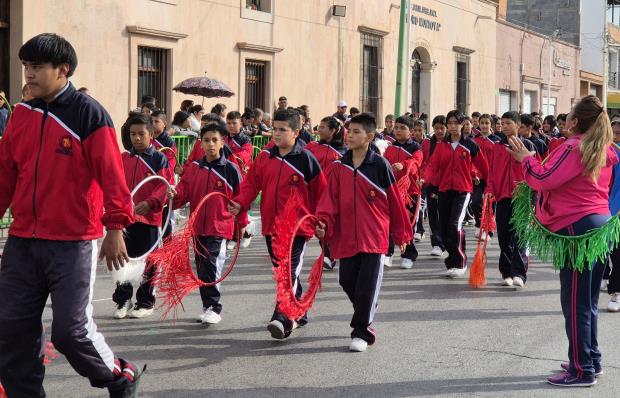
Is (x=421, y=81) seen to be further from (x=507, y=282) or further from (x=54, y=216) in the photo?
(x=54, y=216)

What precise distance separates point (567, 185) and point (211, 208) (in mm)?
3219

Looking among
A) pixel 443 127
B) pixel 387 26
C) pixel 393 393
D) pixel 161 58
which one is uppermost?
pixel 387 26

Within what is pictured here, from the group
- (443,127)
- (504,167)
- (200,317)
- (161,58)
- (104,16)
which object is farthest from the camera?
(161,58)

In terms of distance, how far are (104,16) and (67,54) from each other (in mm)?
14379

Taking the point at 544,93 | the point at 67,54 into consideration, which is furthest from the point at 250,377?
the point at 544,93

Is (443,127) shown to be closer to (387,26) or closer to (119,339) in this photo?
(119,339)

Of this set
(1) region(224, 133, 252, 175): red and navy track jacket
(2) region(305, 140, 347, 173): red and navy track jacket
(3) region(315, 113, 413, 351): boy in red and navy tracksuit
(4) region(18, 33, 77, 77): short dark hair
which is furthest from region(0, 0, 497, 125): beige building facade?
(4) region(18, 33, 77, 77): short dark hair

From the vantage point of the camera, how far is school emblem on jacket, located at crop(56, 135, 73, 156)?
5020 mm

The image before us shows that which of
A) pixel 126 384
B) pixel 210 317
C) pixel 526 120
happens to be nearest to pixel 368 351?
pixel 210 317

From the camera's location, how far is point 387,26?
31.3 m

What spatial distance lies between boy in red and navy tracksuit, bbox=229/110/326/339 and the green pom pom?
74.3 inches

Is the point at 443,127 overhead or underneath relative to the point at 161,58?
underneath

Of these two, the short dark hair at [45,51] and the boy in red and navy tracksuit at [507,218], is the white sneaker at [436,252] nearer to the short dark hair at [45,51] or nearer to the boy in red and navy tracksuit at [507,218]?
the boy in red and navy tracksuit at [507,218]

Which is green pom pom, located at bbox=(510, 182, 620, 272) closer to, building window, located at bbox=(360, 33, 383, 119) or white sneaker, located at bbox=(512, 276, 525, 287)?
white sneaker, located at bbox=(512, 276, 525, 287)
